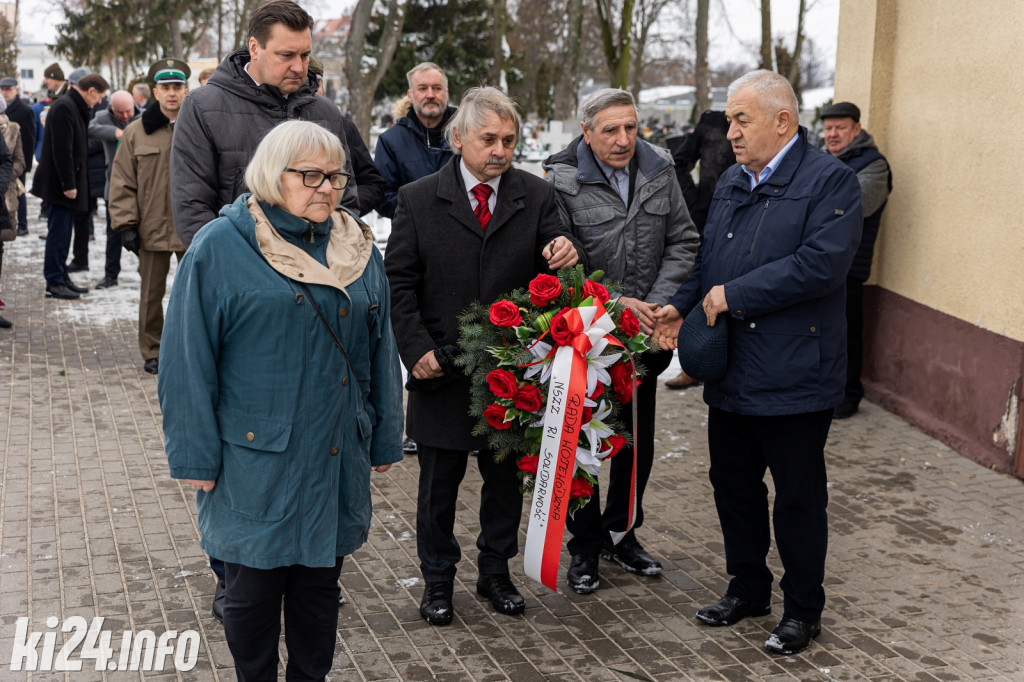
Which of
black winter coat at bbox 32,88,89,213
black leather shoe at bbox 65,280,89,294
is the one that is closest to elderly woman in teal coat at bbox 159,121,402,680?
black winter coat at bbox 32,88,89,213

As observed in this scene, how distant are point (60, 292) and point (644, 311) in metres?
7.92

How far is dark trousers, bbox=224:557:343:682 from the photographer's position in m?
3.31

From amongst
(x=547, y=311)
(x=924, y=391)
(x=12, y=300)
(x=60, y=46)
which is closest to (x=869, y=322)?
(x=924, y=391)

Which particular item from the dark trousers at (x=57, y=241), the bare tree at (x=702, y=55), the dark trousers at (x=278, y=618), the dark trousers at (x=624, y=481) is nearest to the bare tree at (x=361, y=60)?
the bare tree at (x=702, y=55)

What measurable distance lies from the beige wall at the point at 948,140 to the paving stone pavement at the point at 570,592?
3.56ft

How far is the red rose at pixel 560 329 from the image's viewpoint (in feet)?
13.1

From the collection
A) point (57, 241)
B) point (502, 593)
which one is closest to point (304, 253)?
point (502, 593)

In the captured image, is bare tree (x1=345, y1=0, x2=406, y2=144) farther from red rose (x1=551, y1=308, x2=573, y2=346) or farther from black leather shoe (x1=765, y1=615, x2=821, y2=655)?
black leather shoe (x1=765, y1=615, x2=821, y2=655)

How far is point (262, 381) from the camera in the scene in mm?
3193

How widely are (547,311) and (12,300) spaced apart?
26.9 feet

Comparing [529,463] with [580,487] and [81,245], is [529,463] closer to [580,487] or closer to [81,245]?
[580,487]

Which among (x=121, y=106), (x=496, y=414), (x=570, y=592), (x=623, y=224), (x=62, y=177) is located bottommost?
(x=570, y=592)

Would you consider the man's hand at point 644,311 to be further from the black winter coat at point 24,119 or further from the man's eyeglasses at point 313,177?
the black winter coat at point 24,119

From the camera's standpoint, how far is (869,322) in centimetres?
804
